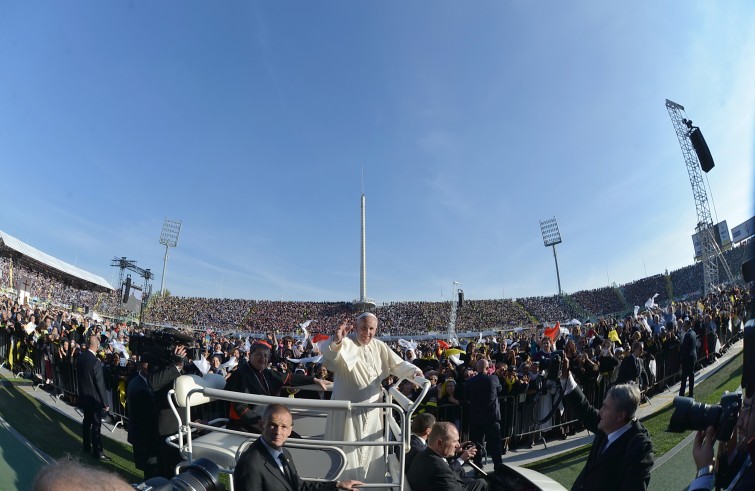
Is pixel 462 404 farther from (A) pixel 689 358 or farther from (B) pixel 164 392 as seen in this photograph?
(A) pixel 689 358

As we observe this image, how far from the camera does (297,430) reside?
4.66 metres

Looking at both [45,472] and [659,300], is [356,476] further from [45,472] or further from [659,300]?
[659,300]

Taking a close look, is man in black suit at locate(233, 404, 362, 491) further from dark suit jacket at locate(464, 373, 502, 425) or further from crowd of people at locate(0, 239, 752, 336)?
crowd of people at locate(0, 239, 752, 336)

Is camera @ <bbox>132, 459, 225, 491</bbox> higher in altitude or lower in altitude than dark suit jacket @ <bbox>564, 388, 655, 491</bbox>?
higher

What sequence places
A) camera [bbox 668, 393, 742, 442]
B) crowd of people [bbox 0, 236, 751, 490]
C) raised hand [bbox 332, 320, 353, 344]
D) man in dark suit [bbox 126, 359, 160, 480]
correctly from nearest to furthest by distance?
camera [bbox 668, 393, 742, 442] < raised hand [bbox 332, 320, 353, 344] < crowd of people [bbox 0, 236, 751, 490] < man in dark suit [bbox 126, 359, 160, 480]

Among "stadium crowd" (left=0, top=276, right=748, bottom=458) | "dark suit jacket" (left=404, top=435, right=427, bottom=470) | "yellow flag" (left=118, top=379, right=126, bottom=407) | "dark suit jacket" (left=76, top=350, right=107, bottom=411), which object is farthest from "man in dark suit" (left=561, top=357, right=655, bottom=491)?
"yellow flag" (left=118, top=379, right=126, bottom=407)

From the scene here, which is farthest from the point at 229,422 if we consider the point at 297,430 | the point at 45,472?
the point at 45,472

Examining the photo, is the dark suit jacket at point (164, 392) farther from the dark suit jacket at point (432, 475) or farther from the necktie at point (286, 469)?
the dark suit jacket at point (432, 475)

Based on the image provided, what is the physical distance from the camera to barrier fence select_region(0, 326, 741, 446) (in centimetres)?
761

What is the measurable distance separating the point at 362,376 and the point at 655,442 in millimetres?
5490

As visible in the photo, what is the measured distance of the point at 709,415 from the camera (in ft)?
6.89

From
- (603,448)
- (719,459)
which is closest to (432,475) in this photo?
(603,448)

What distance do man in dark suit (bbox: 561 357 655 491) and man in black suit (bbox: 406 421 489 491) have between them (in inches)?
32.6

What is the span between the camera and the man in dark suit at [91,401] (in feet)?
20.9
